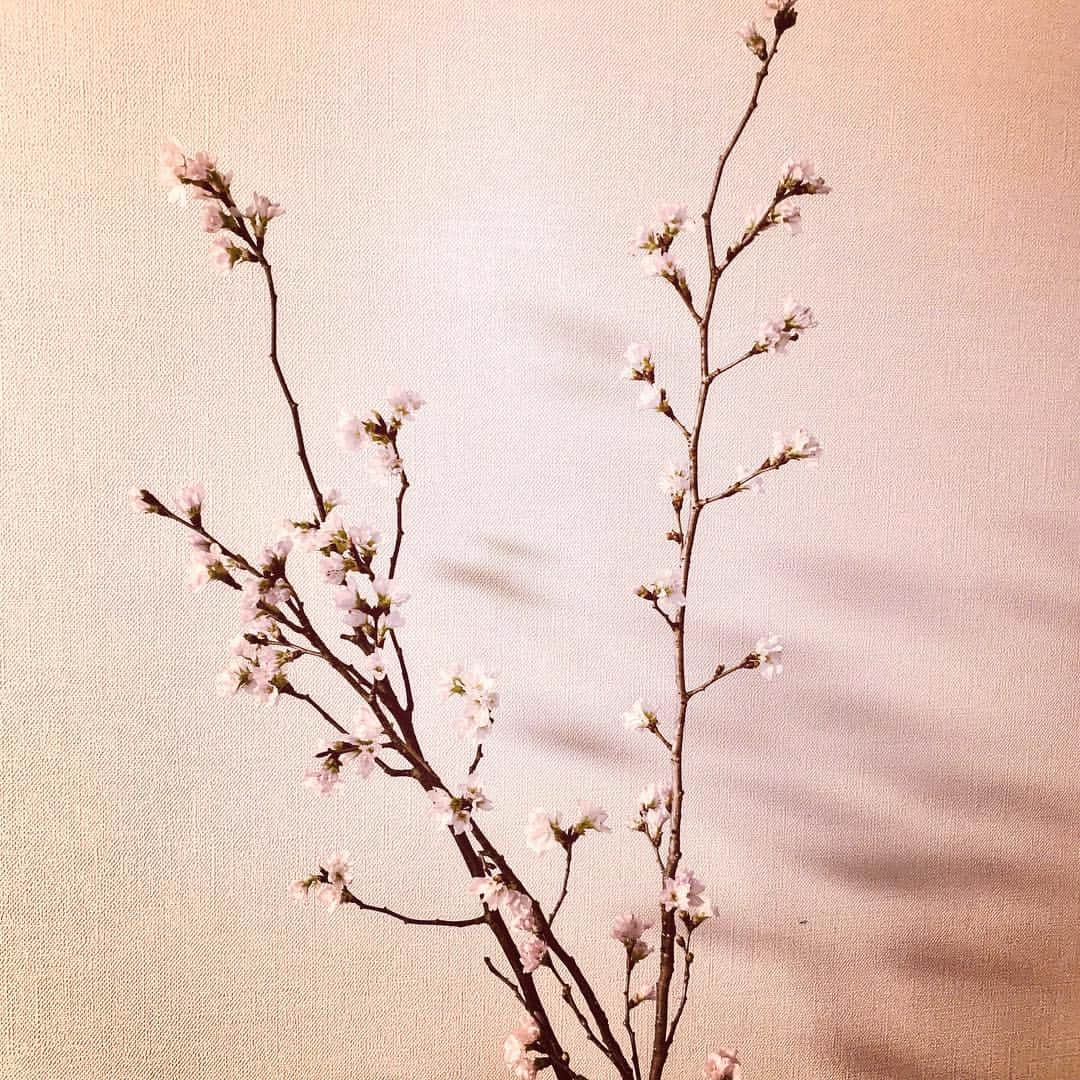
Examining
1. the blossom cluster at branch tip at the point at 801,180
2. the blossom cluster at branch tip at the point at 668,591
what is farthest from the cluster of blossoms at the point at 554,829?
the blossom cluster at branch tip at the point at 801,180

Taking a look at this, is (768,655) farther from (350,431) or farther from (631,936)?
(350,431)

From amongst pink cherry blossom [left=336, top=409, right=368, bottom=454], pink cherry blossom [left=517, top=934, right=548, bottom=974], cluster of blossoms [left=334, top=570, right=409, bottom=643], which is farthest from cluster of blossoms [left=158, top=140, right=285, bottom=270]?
pink cherry blossom [left=517, top=934, right=548, bottom=974]

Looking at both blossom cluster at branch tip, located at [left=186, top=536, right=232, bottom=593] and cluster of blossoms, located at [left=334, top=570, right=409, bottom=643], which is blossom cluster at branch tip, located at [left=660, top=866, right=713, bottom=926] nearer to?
cluster of blossoms, located at [left=334, top=570, right=409, bottom=643]

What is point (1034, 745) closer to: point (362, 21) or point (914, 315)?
point (914, 315)

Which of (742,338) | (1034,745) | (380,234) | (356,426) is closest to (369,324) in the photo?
(380,234)

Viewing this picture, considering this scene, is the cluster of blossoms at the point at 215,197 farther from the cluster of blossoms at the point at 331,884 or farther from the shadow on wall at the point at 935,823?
the shadow on wall at the point at 935,823

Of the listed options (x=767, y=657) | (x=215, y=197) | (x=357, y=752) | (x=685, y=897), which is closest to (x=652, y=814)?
(x=685, y=897)
